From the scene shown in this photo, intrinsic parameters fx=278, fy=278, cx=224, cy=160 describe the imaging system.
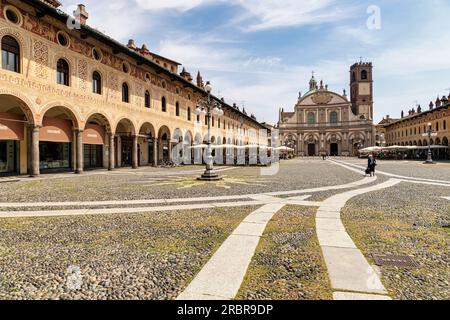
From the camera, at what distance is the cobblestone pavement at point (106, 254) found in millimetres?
3158

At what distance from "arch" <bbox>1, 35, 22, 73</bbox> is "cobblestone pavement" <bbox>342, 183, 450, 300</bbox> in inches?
680

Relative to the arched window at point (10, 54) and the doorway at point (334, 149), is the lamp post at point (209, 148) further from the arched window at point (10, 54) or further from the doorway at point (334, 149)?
the doorway at point (334, 149)

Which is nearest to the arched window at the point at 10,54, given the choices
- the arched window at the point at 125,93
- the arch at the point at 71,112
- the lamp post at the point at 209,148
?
the arch at the point at 71,112

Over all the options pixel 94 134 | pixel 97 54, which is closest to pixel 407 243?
pixel 94 134

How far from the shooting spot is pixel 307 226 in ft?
18.9

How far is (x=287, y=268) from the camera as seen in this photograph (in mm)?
3695

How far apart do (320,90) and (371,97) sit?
60.8 ft

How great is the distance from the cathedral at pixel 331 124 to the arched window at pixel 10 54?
234 feet

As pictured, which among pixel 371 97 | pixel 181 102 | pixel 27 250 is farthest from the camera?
pixel 371 97

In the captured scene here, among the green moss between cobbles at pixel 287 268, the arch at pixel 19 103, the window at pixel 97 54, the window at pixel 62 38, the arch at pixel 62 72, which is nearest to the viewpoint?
the green moss between cobbles at pixel 287 268

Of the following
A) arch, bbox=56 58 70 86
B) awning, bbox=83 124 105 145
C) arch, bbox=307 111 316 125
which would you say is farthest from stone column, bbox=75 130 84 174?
arch, bbox=307 111 316 125

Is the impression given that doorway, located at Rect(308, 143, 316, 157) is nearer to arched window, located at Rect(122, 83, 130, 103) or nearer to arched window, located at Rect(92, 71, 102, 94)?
arched window, located at Rect(122, 83, 130, 103)

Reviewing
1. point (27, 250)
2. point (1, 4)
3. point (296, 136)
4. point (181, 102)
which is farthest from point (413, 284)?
point (296, 136)

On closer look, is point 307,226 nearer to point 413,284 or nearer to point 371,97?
point 413,284
